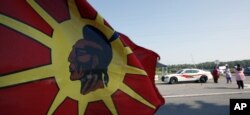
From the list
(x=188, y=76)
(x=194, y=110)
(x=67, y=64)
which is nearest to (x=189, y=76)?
(x=188, y=76)

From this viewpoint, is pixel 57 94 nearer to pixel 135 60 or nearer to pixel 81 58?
pixel 81 58

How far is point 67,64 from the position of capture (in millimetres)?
4453

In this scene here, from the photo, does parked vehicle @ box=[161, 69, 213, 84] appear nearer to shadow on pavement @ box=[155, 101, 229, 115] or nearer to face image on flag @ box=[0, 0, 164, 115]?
shadow on pavement @ box=[155, 101, 229, 115]

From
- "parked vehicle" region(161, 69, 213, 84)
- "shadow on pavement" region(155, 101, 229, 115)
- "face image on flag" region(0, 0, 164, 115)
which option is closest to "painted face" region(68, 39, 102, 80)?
"face image on flag" region(0, 0, 164, 115)

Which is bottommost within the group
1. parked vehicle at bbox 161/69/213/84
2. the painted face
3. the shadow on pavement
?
the shadow on pavement

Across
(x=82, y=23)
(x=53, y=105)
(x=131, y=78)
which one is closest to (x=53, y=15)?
(x=82, y=23)

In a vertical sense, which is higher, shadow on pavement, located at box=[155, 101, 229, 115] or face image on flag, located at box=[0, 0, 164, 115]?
face image on flag, located at box=[0, 0, 164, 115]

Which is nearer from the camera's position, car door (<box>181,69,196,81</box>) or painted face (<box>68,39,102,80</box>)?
painted face (<box>68,39,102,80</box>)

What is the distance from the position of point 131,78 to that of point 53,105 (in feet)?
4.38

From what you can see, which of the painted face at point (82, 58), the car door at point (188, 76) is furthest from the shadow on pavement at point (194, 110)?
the car door at point (188, 76)

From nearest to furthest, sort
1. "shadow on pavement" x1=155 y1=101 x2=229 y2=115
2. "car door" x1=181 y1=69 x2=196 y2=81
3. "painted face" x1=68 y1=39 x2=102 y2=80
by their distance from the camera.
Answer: "painted face" x1=68 y1=39 x2=102 y2=80 < "shadow on pavement" x1=155 y1=101 x2=229 y2=115 < "car door" x1=181 y1=69 x2=196 y2=81

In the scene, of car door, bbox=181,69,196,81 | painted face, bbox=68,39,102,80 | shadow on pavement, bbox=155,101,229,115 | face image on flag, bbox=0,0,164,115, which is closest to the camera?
face image on flag, bbox=0,0,164,115

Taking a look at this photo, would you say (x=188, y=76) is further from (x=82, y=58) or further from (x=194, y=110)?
(x=82, y=58)

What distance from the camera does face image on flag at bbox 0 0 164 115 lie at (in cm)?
399
